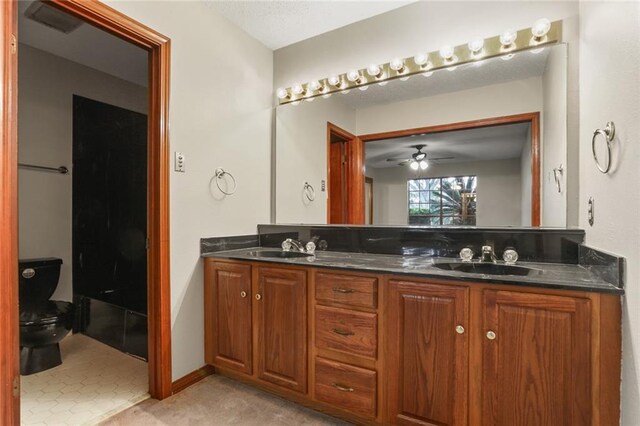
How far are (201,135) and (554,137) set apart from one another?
6.80 ft

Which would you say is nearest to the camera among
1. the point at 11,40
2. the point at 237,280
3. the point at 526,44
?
the point at 11,40

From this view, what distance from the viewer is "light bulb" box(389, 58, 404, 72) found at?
208 centimetres

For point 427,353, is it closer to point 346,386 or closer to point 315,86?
point 346,386

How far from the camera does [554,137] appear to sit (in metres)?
1.71

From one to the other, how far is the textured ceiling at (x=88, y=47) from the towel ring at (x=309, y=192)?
167cm

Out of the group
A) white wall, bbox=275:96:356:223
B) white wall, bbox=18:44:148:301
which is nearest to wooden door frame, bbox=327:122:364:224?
white wall, bbox=275:96:356:223

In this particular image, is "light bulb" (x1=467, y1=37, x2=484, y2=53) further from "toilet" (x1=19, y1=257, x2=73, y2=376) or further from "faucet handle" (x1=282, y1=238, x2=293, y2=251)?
"toilet" (x1=19, y1=257, x2=73, y2=376)

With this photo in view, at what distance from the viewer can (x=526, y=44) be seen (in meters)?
1.74

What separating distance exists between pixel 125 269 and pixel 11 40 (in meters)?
2.26

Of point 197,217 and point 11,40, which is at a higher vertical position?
point 11,40

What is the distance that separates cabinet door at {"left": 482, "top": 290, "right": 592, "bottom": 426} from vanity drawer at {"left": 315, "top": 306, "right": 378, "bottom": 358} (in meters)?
0.47

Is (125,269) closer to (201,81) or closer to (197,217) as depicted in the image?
(197,217)

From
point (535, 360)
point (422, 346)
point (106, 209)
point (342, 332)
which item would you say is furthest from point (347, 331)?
point (106, 209)

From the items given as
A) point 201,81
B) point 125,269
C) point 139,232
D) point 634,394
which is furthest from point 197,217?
point 634,394
